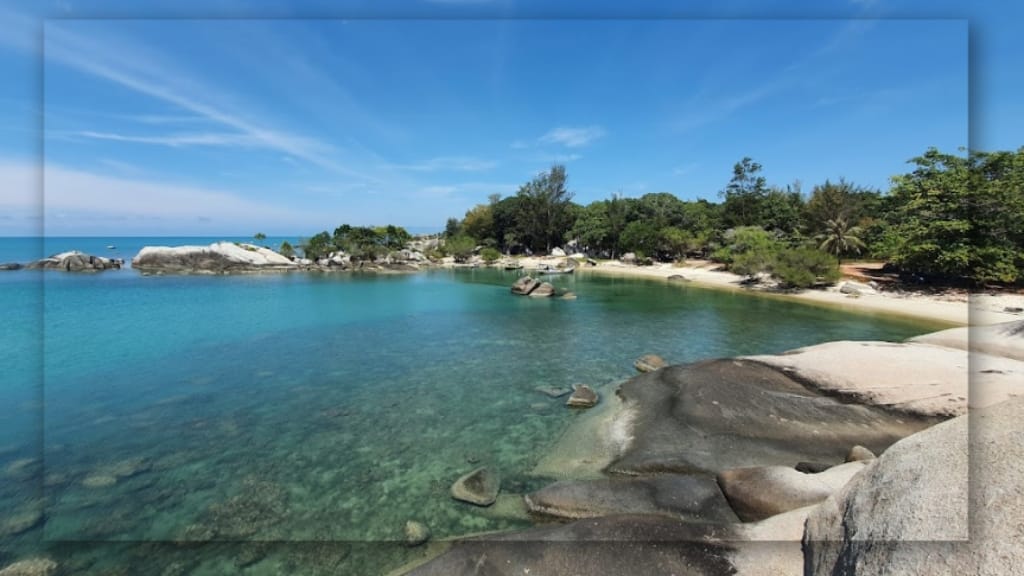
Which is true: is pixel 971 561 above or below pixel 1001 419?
below

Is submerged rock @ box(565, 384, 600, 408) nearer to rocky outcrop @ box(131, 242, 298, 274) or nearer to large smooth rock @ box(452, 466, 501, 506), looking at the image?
large smooth rock @ box(452, 466, 501, 506)

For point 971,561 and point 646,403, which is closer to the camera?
point 971,561

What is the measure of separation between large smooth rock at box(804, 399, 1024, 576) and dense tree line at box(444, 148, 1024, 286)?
35.6 metres

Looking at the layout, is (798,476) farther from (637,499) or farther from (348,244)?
(348,244)

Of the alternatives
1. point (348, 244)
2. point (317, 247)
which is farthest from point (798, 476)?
point (317, 247)

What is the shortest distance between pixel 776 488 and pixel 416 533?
5.72 meters

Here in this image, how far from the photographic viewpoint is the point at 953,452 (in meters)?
3.81

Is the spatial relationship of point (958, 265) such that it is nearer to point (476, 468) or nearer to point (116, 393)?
point (476, 468)

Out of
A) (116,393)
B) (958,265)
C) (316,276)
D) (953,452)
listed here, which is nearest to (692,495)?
(953,452)

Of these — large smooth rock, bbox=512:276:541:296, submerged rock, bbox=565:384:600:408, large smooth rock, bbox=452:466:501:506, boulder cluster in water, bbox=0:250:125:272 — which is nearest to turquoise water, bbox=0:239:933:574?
large smooth rock, bbox=452:466:501:506

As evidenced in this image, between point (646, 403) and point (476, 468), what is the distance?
210 inches

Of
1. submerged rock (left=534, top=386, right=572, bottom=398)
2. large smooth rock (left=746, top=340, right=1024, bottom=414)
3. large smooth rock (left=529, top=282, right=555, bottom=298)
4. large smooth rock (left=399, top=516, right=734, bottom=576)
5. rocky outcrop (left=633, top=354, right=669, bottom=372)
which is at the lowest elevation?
submerged rock (left=534, top=386, right=572, bottom=398)

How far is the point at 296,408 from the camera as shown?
12.1m

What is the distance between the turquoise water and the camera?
284 inches
